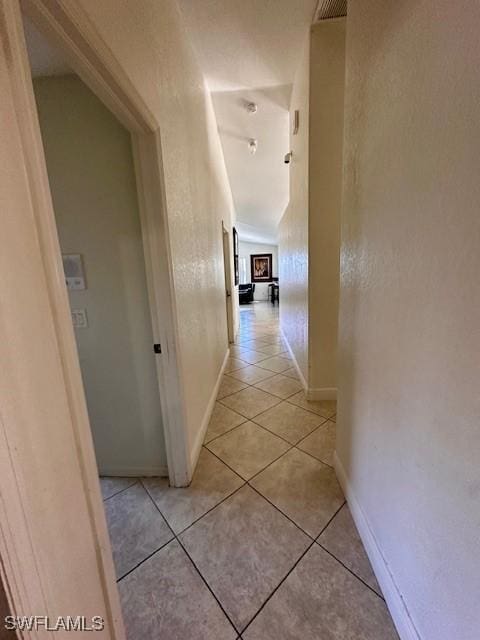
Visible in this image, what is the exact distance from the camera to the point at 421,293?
31.3 inches

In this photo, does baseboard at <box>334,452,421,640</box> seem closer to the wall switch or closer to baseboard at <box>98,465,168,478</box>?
baseboard at <box>98,465,168,478</box>

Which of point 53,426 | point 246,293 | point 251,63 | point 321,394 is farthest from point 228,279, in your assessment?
point 246,293

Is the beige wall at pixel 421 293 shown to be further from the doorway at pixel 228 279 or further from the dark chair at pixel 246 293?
the dark chair at pixel 246 293

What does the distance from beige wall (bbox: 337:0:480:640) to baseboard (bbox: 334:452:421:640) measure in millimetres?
35

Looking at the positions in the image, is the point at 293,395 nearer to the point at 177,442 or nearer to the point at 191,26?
the point at 177,442

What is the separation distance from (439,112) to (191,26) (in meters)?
2.02

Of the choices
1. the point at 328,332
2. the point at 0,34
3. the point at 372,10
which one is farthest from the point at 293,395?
the point at 0,34

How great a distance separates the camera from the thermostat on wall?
1.49 m

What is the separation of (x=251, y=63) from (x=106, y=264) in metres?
2.13

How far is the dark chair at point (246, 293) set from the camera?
415 inches

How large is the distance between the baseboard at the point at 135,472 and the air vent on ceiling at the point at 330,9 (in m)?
3.18

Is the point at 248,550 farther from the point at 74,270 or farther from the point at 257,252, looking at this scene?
the point at 257,252

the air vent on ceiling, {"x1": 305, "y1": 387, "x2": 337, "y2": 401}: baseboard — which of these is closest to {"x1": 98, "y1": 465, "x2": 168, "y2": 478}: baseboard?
{"x1": 305, "y1": 387, "x2": 337, "y2": 401}: baseboard

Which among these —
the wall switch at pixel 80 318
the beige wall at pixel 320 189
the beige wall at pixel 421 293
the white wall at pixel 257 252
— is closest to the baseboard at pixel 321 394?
the beige wall at pixel 320 189
